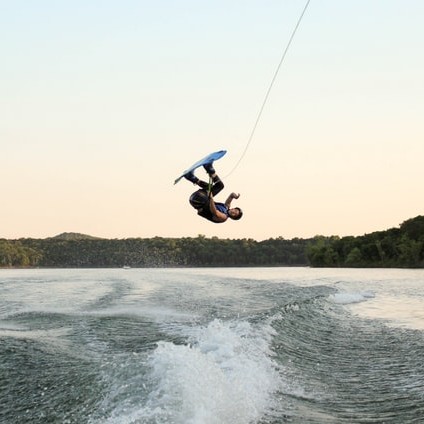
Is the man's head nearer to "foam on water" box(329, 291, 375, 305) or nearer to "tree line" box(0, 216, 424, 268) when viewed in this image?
"foam on water" box(329, 291, 375, 305)

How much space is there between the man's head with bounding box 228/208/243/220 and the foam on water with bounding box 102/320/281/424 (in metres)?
2.77

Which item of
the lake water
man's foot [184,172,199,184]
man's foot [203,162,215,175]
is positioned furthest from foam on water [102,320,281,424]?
man's foot [203,162,215,175]

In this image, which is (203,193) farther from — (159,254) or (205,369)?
(159,254)

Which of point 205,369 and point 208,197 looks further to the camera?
point 208,197

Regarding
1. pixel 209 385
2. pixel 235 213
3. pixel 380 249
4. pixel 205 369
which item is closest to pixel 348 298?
pixel 235 213

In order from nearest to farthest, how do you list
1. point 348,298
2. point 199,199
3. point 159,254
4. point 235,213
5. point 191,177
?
point 199,199, point 191,177, point 235,213, point 348,298, point 159,254

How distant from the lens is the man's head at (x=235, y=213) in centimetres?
1303

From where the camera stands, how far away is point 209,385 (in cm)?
963

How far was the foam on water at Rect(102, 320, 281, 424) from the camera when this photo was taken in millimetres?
8359

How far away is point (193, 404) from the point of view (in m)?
8.57

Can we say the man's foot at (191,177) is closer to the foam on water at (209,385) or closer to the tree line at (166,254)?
the foam on water at (209,385)

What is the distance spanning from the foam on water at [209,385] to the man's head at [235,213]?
2774 millimetres

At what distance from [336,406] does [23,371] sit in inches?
218

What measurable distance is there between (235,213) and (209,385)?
4371 mm
